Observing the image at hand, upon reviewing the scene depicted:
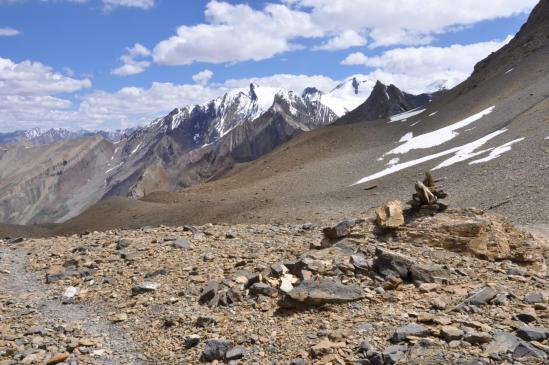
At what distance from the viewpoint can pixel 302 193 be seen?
41.5 meters

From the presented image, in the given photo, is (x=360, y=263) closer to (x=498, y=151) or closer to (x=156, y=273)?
(x=156, y=273)

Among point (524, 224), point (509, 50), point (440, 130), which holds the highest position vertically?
point (509, 50)

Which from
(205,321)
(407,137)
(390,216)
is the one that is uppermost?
(407,137)

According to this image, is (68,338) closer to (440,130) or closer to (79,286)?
(79,286)

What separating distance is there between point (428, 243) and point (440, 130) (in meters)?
41.9

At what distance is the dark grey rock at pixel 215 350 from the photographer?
912 cm

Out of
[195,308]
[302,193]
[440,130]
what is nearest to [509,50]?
[440,130]

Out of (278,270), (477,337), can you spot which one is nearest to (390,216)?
(278,270)

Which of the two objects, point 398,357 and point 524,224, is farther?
point 524,224

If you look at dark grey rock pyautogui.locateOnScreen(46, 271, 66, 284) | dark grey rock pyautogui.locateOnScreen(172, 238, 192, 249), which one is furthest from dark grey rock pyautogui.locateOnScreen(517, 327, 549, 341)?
dark grey rock pyautogui.locateOnScreen(46, 271, 66, 284)

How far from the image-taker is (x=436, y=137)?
1961 inches

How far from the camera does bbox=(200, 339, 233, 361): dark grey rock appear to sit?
9.12 m

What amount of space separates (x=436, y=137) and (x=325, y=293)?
42.9 metres

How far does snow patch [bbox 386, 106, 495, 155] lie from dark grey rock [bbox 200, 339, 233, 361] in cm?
4176
